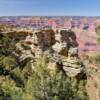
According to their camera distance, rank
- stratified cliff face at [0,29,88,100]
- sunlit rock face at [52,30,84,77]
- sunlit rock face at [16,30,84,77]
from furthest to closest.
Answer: sunlit rock face at [16,30,84,77] < sunlit rock face at [52,30,84,77] < stratified cliff face at [0,29,88,100]

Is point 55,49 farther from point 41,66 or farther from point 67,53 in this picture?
point 41,66

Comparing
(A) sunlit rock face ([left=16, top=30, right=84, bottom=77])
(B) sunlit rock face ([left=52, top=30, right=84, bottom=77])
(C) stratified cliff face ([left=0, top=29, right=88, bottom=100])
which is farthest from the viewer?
(A) sunlit rock face ([left=16, top=30, right=84, bottom=77])

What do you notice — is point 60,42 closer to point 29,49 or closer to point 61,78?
point 29,49

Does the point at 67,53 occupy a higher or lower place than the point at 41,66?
lower

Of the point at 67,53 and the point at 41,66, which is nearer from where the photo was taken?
the point at 41,66

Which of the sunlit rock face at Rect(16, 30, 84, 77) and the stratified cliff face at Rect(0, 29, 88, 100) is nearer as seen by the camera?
the stratified cliff face at Rect(0, 29, 88, 100)

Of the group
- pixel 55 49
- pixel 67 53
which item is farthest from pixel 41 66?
pixel 55 49

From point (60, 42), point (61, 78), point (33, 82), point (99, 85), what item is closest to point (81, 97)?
point (61, 78)

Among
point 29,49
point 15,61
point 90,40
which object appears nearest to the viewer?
point 15,61
